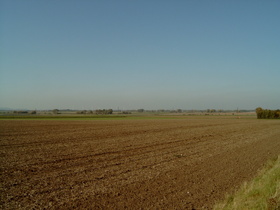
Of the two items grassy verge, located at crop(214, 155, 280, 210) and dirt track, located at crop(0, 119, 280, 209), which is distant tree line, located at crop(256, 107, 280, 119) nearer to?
dirt track, located at crop(0, 119, 280, 209)

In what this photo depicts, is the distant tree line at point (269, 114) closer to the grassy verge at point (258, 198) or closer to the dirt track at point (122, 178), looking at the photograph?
the dirt track at point (122, 178)

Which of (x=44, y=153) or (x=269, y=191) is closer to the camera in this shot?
(x=269, y=191)

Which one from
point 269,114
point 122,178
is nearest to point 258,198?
point 122,178

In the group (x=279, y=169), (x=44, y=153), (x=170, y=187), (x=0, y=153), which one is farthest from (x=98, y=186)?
(x=0, y=153)

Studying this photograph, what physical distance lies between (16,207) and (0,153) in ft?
37.3

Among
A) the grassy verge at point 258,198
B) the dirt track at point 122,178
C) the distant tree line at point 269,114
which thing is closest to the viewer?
the grassy verge at point 258,198

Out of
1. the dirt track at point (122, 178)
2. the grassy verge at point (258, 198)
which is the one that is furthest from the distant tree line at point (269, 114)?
the grassy verge at point (258, 198)

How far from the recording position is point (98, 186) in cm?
938

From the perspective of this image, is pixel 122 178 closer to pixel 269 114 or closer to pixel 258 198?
pixel 258 198

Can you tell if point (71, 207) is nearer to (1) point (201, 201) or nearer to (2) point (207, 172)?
(1) point (201, 201)

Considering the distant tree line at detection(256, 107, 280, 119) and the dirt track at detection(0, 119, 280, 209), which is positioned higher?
the distant tree line at detection(256, 107, 280, 119)

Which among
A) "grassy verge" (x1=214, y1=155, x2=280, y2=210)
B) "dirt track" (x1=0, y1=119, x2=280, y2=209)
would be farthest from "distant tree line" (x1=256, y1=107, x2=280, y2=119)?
"grassy verge" (x1=214, y1=155, x2=280, y2=210)

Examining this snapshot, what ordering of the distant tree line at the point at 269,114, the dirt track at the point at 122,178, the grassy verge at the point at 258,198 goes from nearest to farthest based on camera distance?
1. the grassy verge at the point at 258,198
2. the dirt track at the point at 122,178
3. the distant tree line at the point at 269,114

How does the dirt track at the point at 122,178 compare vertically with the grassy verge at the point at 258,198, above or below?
below
